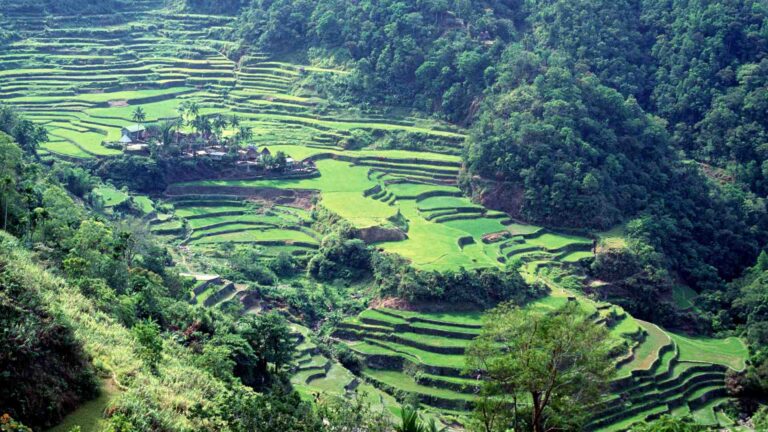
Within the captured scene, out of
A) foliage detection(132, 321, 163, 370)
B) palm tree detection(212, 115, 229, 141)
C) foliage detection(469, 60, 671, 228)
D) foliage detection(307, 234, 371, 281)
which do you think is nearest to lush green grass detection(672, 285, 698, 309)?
foliage detection(469, 60, 671, 228)

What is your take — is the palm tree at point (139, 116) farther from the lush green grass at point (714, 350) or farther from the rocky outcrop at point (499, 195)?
the lush green grass at point (714, 350)

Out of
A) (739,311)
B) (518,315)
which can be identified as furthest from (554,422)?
(739,311)

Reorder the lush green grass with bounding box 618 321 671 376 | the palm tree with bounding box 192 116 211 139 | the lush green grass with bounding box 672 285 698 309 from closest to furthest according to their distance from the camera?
the lush green grass with bounding box 618 321 671 376
the lush green grass with bounding box 672 285 698 309
the palm tree with bounding box 192 116 211 139

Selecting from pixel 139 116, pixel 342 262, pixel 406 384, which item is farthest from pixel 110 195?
pixel 406 384

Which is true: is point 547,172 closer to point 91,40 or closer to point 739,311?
point 739,311

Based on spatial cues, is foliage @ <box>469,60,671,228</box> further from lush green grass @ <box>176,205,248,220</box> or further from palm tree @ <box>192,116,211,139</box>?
palm tree @ <box>192,116,211,139</box>
